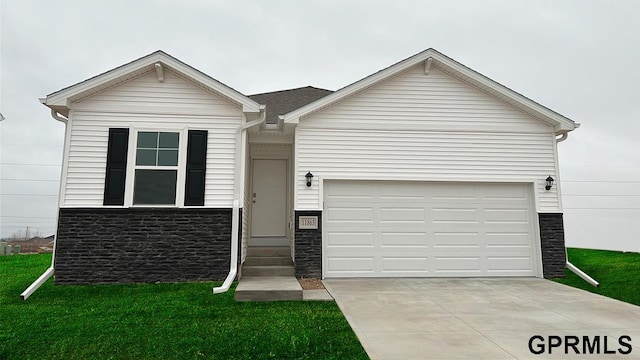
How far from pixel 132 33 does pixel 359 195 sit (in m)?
11.6

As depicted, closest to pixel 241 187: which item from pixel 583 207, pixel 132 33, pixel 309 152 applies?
pixel 309 152

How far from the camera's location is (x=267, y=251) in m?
8.41

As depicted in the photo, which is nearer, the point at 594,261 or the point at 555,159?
the point at 555,159

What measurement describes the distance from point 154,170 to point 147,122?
3.20 feet

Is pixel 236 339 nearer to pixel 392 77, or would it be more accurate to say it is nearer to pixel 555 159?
pixel 392 77

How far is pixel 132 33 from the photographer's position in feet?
45.7

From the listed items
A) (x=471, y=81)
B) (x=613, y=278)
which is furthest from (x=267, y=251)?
(x=613, y=278)

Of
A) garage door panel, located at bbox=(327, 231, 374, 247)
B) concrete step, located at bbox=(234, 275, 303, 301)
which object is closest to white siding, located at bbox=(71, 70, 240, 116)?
garage door panel, located at bbox=(327, 231, 374, 247)

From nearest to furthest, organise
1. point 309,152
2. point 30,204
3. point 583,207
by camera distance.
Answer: point 309,152 → point 583,207 → point 30,204

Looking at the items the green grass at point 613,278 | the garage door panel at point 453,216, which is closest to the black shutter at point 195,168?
the garage door panel at point 453,216

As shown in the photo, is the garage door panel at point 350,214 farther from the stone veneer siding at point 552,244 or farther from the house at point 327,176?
the stone veneer siding at point 552,244

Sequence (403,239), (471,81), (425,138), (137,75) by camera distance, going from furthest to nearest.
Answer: (471,81) → (425,138) → (403,239) → (137,75)

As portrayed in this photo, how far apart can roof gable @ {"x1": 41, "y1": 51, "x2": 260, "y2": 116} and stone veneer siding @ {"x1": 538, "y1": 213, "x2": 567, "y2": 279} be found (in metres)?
6.46
